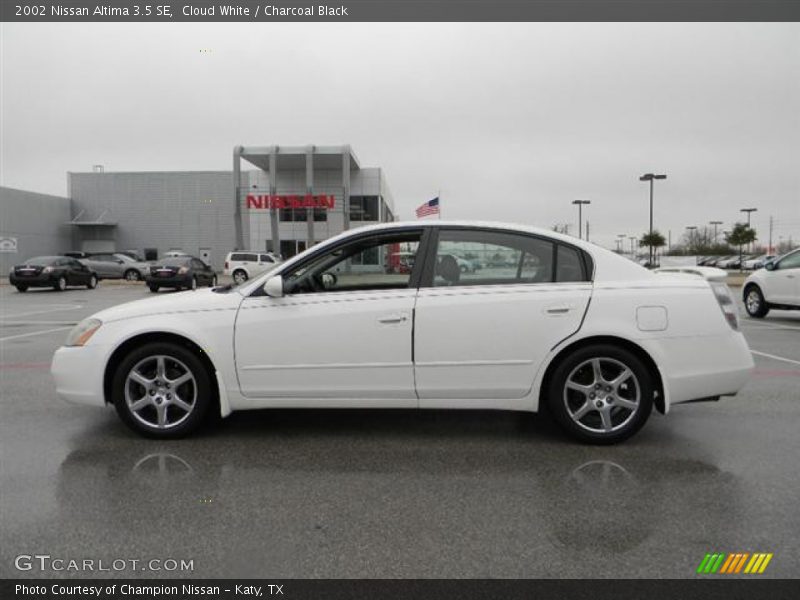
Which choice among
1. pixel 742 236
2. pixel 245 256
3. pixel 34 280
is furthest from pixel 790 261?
pixel 742 236

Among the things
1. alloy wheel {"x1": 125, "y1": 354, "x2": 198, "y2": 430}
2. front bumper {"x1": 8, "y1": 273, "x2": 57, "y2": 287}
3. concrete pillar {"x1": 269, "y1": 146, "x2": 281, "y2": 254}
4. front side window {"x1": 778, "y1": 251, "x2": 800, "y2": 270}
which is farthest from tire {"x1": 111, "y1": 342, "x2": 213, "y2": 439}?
concrete pillar {"x1": 269, "y1": 146, "x2": 281, "y2": 254}

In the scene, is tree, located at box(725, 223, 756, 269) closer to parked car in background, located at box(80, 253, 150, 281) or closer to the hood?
parked car in background, located at box(80, 253, 150, 281)

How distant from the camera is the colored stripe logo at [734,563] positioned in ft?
8.61

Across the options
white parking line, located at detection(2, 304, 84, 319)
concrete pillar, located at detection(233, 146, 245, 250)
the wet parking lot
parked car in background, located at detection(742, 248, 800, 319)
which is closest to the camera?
the wet parking lot

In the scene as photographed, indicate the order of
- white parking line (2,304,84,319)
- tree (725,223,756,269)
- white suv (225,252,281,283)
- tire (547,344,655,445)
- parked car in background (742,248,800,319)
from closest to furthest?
tire (547,344,655,445), parked car in background (742,248,800,319), white parking line (2,304,84,319), white suv (225,252,281,283), tree (725,223,756,269)

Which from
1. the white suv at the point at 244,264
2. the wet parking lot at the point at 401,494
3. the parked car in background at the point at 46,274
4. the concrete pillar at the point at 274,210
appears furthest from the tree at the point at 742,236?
the wet parking lot at the point at 401,494

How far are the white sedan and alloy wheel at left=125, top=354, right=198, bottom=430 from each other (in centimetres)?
1

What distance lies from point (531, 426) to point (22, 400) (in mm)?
4663

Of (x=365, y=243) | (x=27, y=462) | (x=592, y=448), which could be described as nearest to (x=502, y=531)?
(x=592, y=448)

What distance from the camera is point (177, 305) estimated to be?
4.41 metres

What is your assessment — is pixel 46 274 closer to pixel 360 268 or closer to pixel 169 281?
pixel 169 281

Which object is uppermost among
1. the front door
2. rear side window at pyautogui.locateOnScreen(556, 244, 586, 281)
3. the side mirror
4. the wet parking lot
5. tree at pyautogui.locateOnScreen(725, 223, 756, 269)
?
tree at pyautogui.locateOnScreen(725, 223, 756, 269)

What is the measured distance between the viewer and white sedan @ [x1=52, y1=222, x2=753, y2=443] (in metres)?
4.20

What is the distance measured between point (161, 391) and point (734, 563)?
3.70 meters
